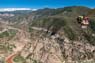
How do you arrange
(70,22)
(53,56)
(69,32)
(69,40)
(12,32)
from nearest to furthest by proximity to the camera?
(53,56)
(69,40)
(69,32)
(70,22)
(12,32)

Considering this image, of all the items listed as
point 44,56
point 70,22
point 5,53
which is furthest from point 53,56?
point 70,22

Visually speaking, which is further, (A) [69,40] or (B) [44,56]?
(A) [69,40]

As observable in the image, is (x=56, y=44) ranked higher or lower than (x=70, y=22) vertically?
lower

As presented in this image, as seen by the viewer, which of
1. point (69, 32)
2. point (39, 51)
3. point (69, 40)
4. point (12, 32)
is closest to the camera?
point (39, 51)

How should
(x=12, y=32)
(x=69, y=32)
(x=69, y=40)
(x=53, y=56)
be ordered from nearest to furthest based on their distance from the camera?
(x=53, y=56)
(x=69, y=40)
(x=69, y=32)
(x=12, y=32)

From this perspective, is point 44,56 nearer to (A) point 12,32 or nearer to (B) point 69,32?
(B) point 69,32

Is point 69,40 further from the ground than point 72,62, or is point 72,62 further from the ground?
point 69,40

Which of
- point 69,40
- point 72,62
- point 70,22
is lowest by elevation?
point 72,62

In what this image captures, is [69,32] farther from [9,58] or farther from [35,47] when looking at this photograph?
[9,58]

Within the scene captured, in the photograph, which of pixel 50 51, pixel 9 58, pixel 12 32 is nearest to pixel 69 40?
pixel 50 51
